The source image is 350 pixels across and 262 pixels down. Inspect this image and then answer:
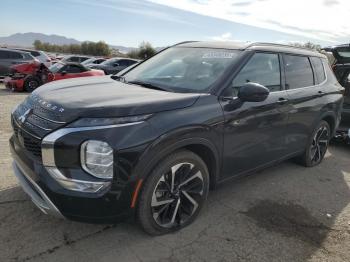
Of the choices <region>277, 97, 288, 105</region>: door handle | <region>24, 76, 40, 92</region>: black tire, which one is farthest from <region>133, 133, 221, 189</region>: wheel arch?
<region>24, 76, 40, 92</region>: black tire

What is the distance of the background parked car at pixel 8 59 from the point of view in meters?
18.3

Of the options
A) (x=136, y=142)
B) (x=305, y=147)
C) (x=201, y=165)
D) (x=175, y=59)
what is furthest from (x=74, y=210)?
(x=305, y=147)

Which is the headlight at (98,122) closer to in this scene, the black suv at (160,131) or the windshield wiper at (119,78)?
the black suv at (160,131)

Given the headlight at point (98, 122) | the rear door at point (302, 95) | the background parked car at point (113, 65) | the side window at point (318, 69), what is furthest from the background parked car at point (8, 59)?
the headlight at point (98, 122)

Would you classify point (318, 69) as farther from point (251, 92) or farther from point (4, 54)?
point (4, 54)

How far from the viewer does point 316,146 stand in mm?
5984

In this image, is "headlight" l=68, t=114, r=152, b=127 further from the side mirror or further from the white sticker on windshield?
the white sticker on windshield

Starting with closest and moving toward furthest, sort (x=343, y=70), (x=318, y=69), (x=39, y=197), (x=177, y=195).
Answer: (x=39, y=197)
(x=177, y=195)
(x=318, y=69)
(x=343, y=70)

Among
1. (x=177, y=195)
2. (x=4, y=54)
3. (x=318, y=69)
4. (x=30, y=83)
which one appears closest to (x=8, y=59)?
(x=4, y=54)

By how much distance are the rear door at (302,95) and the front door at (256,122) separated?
0.70 feet

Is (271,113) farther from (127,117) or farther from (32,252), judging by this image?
(32,252)

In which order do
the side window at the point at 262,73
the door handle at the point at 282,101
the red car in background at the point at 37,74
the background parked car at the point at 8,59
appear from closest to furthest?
the side window at the point at 262,73 → the door handle at the point at 282,101 → the red car in background at the point at 37,74 → the background parked car at the point at 8,59

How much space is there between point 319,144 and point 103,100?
161 inches

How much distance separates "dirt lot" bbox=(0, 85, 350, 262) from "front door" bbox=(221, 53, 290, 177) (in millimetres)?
478
